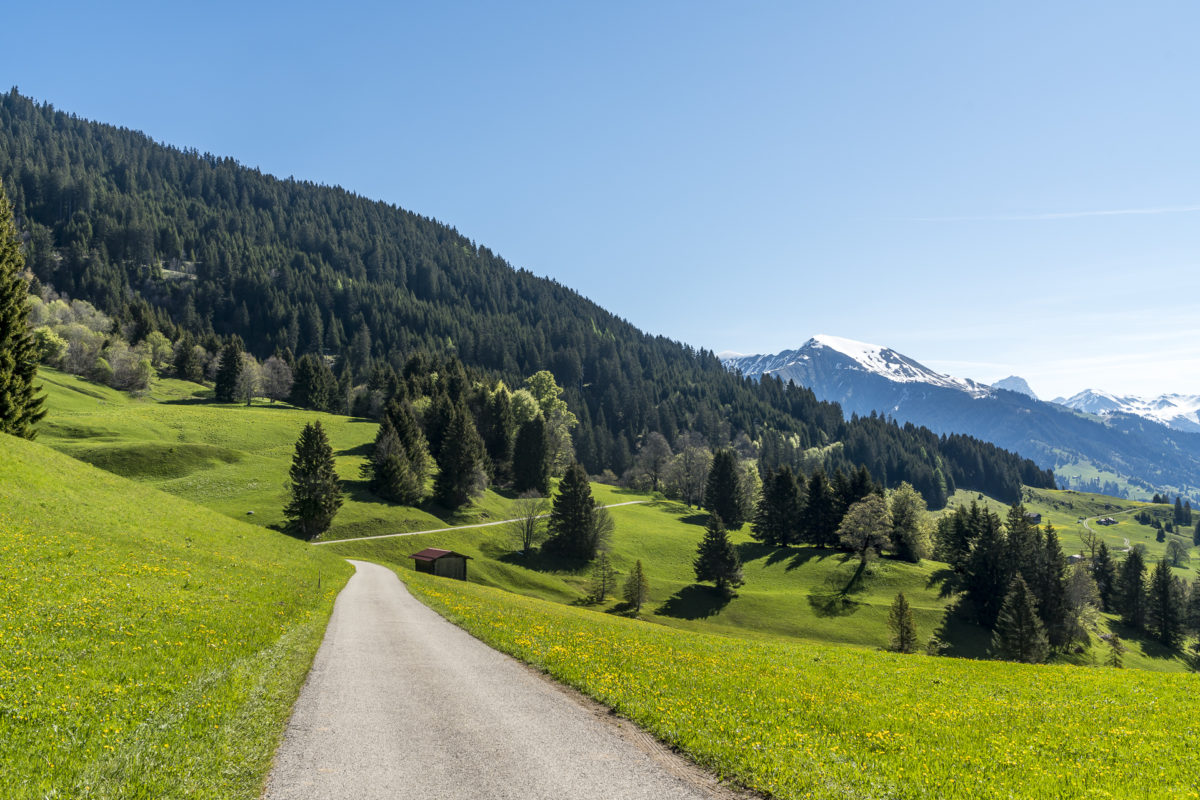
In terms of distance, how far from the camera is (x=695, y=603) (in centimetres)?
8000

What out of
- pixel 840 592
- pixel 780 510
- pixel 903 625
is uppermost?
pixel 780 510

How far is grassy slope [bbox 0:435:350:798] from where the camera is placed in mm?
9508

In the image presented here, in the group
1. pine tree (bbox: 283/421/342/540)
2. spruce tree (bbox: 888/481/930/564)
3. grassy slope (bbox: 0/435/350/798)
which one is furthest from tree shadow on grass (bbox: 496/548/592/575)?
spruce tree (bbox: 888/481/930/564)

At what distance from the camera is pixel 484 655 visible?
2100 cm

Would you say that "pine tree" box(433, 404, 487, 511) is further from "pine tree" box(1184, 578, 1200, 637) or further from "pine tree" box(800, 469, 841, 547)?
"pine tree" box(1184, 578, 1200, 637)

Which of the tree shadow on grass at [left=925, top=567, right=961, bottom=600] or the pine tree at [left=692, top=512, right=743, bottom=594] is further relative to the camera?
the tree shadow on grass at [left=925, top=567, right=961, bottom=600]

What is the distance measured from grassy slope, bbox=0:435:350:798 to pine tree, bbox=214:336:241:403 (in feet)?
398

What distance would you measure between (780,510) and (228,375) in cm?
13903

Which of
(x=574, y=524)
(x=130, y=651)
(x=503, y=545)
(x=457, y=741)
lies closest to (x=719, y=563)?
(x=574, y=524)

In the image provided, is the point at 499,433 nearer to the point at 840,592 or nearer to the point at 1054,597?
the point at 840,592

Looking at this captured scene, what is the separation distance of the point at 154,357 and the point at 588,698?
19241 centimetres

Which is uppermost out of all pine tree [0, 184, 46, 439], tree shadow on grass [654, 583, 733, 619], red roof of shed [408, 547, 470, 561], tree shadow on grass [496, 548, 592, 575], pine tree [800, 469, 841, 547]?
pine tree [0, 184, 46, 439]

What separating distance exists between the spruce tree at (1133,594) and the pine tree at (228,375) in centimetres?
20207

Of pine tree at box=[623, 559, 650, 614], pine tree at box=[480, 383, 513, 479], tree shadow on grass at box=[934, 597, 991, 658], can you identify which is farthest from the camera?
pine tree at box=[480, 383, 513, 479]
